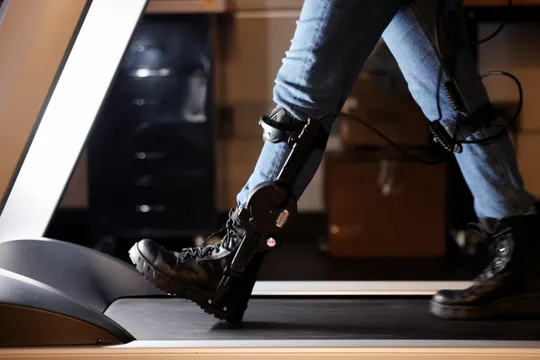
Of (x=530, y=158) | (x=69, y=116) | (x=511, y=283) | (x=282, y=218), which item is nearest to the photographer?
(x=282, y=218)

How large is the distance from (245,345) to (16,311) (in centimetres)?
35

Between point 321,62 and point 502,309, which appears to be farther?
point 502,309

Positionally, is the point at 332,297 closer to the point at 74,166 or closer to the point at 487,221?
the point at 487,221

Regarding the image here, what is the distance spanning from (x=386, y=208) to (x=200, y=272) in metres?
1.99

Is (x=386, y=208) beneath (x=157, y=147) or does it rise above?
beneath

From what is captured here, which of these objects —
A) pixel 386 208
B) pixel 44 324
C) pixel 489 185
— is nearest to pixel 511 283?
pixel 489 185

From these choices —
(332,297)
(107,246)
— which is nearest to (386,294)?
(332,297)

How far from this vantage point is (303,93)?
3.77 feet

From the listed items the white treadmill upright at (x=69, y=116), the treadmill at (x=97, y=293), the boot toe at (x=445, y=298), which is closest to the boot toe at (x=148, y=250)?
the treadmill at (x=97, y=293)

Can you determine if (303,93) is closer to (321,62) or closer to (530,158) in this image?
(321,62)

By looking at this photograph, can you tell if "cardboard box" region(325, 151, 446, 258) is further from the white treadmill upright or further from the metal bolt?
the metal bolt

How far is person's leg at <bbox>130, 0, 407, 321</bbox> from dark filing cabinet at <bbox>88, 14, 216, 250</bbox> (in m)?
1.97

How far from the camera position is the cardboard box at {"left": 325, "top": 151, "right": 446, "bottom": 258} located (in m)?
3.07

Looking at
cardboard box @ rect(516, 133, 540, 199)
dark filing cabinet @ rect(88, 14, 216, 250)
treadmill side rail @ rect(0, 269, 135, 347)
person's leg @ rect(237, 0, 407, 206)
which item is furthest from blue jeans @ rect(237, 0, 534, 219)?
cardboard box @ rect(516, 133, 540, 199)
